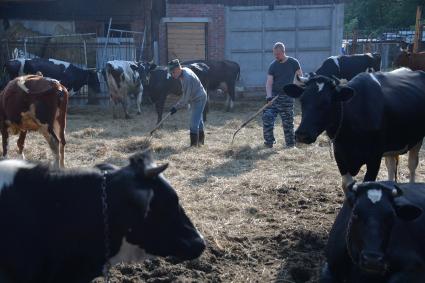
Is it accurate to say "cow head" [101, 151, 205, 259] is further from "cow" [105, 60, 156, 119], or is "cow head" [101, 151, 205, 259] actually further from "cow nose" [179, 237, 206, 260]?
"cow" [105, 60, 156, 119]

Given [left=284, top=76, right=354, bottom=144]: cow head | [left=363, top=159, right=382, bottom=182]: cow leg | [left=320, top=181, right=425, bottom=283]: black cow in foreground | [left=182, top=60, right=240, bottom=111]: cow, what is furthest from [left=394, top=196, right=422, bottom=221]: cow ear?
[left=182, top=60, right=240, bottom=111]: cow

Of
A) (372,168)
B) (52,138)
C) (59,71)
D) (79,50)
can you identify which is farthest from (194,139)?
(79,50)

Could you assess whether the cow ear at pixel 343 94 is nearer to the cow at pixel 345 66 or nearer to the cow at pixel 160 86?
the cow at pixel 160 86

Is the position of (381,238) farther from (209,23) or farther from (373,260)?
(209,23)

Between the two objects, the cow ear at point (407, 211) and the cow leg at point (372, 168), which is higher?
the cow ear at point (407, 211)

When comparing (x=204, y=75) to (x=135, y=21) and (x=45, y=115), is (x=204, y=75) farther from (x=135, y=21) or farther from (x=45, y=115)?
(x=45, y=115)

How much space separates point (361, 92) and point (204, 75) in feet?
34.5

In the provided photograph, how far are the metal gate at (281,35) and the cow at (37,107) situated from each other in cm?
1241

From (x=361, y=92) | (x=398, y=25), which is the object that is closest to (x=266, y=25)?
(x=361, y=92)

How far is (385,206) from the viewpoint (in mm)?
3430

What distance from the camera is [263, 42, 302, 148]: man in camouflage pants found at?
10.1 meters

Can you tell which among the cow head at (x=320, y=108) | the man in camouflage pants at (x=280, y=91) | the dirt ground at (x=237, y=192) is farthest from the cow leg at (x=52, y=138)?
the cow head at (x=320, y=108)

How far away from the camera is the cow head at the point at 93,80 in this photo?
56.5ft

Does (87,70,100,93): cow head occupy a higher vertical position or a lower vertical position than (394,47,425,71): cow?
lower
